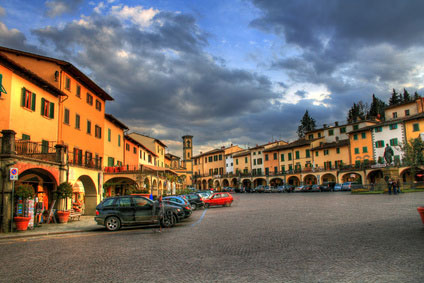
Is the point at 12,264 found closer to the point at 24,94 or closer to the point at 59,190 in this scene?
the point at 59,190

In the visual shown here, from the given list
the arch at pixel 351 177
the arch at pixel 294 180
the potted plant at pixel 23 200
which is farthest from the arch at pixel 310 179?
the potted plant at pixel 23 200

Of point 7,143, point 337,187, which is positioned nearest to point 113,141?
point 7,143

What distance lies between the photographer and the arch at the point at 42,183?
19.4 meters

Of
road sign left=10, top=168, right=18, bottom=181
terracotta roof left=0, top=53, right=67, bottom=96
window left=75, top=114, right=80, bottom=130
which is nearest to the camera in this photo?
road sign left=10, top=168, right=18, bottom=181

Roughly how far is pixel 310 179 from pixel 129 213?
57900mm

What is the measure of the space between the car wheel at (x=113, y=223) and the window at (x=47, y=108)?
10.6 m

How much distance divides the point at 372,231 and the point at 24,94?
64.6 feet

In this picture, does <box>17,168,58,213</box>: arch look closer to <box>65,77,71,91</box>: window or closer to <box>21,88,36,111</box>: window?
<box>21,88,36,111</box>: window

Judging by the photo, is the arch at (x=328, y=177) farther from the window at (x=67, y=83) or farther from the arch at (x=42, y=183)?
the arch at (x=42, y=183)

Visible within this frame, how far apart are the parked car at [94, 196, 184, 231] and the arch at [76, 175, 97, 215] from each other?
11425 millimetres

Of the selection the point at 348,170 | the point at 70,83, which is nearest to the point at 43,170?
the point at 70,83

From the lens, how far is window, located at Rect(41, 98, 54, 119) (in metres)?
22.1

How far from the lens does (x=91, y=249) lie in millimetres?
10188

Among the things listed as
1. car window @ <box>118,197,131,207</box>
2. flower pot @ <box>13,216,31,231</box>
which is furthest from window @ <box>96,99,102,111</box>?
car window @ <box>118,197,131,207</box>
